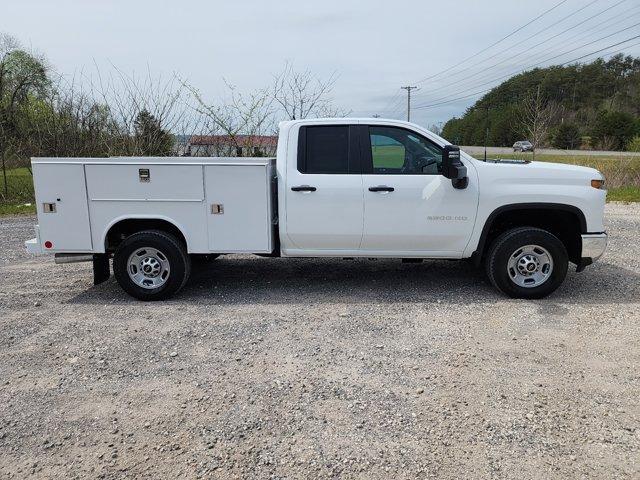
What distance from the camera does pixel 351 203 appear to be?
566 centimetres

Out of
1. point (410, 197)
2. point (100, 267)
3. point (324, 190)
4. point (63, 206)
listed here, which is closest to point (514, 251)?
point (410, 197)


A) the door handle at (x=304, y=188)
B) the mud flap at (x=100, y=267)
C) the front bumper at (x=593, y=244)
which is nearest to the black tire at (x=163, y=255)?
the mud flap at (x=100, y=267)

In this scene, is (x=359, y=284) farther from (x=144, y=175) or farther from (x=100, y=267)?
(x=100, y=267)

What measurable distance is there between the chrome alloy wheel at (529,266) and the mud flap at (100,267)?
464 cm

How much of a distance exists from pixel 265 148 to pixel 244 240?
7.52 m

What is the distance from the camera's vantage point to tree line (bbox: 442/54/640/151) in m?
62.4

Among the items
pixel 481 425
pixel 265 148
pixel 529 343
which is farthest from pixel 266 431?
pixel 265 148

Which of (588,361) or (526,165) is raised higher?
(526,165)

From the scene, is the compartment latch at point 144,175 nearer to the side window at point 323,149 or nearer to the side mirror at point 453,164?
the side window at point 323,149

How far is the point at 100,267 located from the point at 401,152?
3744 millimetres

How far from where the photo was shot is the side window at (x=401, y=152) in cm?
570

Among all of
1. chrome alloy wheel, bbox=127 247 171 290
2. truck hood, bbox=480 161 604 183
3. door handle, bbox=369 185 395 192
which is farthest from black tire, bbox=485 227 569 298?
chrome alloy wheel, bbox=127 247 171 290

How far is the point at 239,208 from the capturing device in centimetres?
569

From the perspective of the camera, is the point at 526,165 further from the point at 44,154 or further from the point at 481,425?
the point at 44,154
